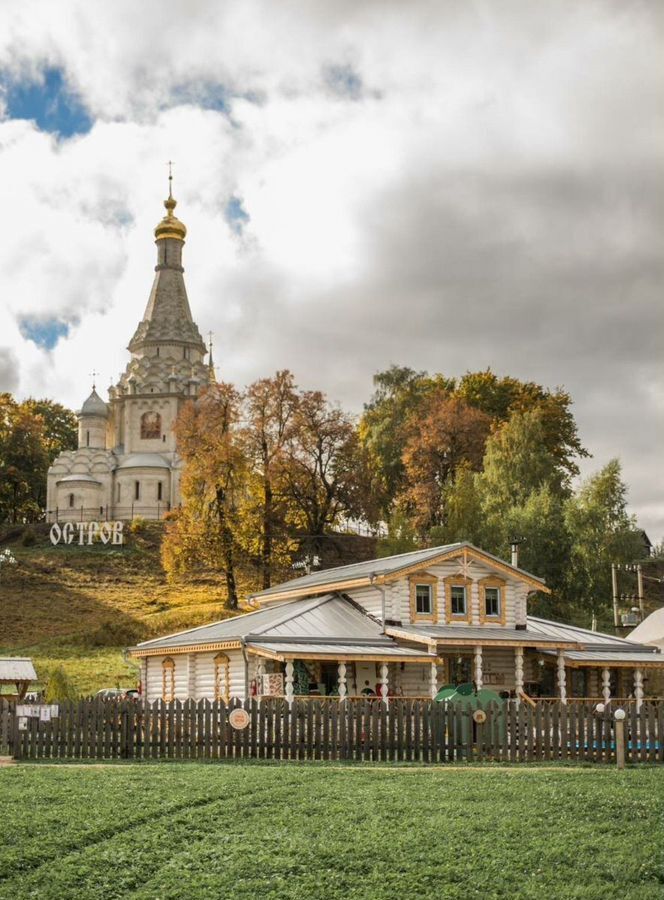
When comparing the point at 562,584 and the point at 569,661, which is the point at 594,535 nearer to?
the point at 562,584

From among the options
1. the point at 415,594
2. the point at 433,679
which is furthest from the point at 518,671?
the point at 415,594

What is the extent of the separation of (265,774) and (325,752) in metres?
4.92

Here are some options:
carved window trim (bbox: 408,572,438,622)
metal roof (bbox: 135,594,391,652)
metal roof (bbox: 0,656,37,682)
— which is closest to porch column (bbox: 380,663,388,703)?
metal roof (bbox: 135,594,391,652)

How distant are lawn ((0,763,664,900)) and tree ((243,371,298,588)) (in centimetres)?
4684

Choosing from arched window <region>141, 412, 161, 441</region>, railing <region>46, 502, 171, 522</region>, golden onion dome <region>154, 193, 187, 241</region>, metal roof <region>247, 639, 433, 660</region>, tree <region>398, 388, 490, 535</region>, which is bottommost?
metal roof <region>247, 639, 433, 660</region>

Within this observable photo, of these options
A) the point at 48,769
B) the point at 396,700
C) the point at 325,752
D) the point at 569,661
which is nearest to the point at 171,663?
the point at 396,700

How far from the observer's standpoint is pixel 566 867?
39.2 feet

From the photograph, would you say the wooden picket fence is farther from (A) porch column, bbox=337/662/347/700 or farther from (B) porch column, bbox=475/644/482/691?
(B) porch column, bbox=475/644/482/691

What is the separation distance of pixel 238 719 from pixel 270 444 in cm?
4478

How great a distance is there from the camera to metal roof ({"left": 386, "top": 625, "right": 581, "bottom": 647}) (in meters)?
36.4

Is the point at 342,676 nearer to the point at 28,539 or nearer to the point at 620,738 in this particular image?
the point at 620,738

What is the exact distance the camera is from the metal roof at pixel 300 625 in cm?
3538

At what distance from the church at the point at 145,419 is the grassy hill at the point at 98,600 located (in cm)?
544

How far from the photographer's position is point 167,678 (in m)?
39.8
